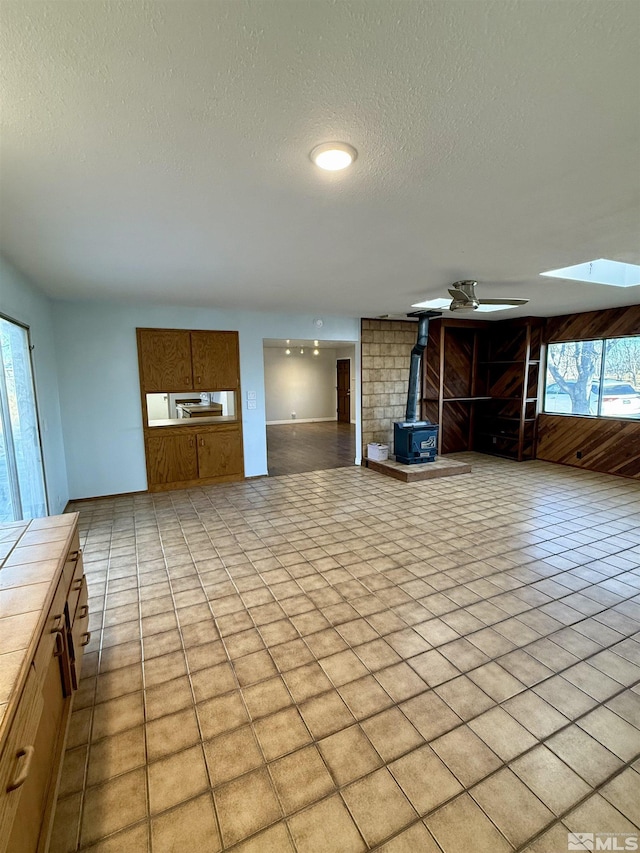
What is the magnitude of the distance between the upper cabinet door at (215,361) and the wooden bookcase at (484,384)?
346cm

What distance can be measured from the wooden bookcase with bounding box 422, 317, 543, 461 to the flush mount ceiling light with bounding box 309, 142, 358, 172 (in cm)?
542

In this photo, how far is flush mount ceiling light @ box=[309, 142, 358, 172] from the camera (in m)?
1.49

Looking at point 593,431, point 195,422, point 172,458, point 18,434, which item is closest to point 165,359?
point 195,422

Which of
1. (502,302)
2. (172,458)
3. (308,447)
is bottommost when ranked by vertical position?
(308,447)

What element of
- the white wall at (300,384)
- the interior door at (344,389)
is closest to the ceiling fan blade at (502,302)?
the white wall at (300,384)

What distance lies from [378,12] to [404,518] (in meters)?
3.83

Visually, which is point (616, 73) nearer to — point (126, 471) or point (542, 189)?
point (542, 189)

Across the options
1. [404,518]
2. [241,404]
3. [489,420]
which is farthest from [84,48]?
[489,420]

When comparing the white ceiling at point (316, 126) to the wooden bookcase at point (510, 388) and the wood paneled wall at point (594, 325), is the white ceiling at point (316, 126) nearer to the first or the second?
the wood paneled wall at point (594, 325)

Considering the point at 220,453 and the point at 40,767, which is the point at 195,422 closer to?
the point at 220,453

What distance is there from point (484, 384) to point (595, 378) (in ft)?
6.11

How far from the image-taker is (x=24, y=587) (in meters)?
1.42

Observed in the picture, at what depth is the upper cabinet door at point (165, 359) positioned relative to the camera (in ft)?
16.2

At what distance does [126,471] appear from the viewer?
4984mm
